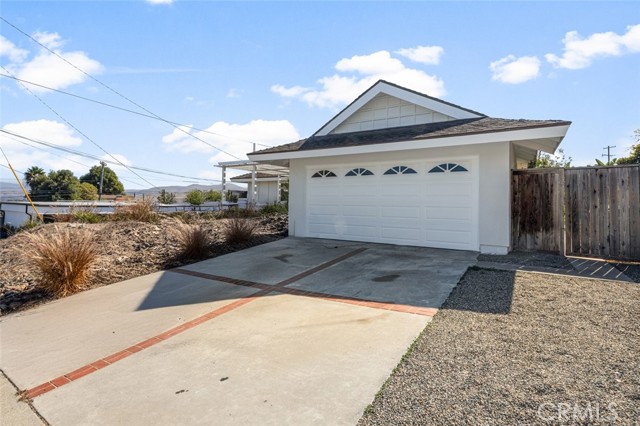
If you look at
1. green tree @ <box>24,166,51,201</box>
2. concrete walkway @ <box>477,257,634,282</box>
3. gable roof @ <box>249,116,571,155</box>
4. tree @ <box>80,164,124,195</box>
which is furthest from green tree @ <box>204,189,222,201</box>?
green tree @ <box>24,166,51,201</box>

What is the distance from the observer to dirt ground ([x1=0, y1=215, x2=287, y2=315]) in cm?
617

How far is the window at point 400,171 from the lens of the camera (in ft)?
31.8

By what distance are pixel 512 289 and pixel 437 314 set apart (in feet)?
5.89

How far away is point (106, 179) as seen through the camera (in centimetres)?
4091

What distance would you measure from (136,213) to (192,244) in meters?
5.64

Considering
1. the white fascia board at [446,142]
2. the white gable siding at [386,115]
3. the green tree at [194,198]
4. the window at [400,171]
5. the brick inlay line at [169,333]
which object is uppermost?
the white gable siding at [386,115]

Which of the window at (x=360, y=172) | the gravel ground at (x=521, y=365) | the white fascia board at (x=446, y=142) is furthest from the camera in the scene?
the window at (x=360, y=172)

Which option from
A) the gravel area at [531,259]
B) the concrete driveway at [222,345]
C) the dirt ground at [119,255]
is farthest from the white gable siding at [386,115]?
the concrete driveway at [222,345]

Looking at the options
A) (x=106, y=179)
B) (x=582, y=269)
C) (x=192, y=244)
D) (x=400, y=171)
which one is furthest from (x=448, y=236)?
(x=106, y=179)

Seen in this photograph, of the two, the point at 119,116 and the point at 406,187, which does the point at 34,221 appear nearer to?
the point at 119,116

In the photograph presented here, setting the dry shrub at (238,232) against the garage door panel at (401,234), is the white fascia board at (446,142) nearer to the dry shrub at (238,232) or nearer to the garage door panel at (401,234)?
the garage door panel at (401,234)

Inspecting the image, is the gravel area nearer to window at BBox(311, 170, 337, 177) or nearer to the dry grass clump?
window at BBox(311, 170, 337, 177)

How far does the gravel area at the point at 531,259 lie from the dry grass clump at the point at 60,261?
28.3 ft

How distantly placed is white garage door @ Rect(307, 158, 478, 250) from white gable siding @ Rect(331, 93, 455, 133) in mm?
1889
